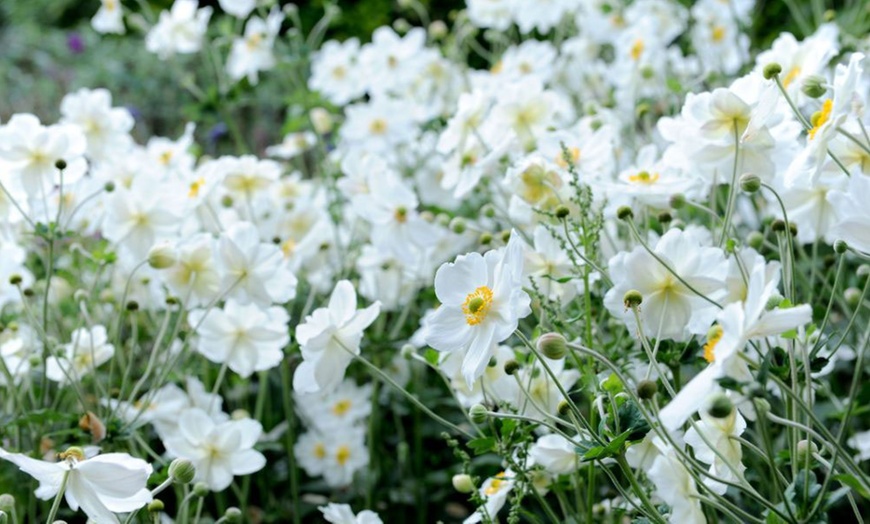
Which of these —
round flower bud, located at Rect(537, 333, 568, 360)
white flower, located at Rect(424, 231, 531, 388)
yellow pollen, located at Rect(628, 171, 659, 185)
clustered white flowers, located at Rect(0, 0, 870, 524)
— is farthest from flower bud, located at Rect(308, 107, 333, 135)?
round flower bud, located at Rect(537, 333, 568, 360)

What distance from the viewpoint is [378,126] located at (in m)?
2.66

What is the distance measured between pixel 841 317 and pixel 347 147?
1330 mm

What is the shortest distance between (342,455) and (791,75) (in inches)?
43.6

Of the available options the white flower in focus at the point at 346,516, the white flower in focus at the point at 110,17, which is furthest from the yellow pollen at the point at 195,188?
the white flower in focus at the point at 110,17

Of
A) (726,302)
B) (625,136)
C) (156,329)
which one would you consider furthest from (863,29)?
(156,329)

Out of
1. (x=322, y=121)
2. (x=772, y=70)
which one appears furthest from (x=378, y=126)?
(x=772, y=70)

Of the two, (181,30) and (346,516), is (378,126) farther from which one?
(346,516)

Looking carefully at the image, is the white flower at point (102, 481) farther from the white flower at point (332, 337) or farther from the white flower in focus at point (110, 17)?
the white flower in focus at point (110, 17)

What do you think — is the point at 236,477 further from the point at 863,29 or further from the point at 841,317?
the point at 863,29

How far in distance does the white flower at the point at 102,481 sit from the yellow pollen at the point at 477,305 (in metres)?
0.37

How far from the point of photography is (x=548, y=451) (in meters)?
1.39

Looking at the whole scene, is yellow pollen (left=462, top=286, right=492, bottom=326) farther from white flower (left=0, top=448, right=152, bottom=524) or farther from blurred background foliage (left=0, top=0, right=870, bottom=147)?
blurred background foliage (left=0, top=0, right=870, bottom=147)

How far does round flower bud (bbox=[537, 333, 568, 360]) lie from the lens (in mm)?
1070

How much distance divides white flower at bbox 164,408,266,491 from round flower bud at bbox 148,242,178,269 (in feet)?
0.72
